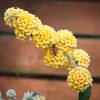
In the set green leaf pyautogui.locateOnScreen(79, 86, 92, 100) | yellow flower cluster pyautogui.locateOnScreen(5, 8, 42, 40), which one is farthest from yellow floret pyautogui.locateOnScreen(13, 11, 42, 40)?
green leaf pyautogui.locateOnScreen(79, 86, 92, 100)

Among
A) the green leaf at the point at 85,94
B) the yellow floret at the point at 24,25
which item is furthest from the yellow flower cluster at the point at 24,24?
the green leaf at the point at 85,94

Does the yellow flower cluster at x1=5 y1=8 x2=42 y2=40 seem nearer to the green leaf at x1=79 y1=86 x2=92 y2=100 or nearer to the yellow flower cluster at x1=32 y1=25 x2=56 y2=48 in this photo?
A: the yellow flower cluster at x1=32 y1=25 x2=56 y2=48

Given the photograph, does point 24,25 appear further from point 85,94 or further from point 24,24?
point 85,94

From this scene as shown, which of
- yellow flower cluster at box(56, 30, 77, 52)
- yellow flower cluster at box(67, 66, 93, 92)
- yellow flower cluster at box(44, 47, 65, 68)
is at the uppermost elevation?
yellow flower cluster at box(56, 30, 77, 52)

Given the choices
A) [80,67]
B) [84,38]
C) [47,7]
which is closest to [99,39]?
[84,38]

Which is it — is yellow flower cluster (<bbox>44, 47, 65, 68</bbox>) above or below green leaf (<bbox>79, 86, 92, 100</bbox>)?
above

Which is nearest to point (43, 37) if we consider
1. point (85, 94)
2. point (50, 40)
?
point (50, 40)
